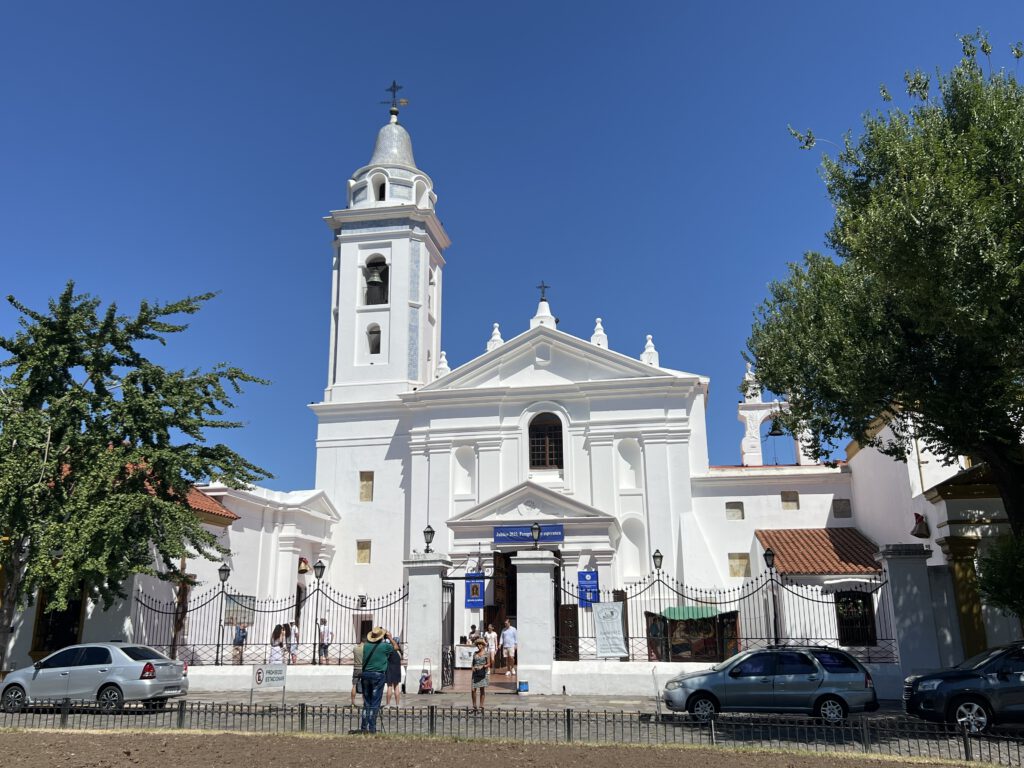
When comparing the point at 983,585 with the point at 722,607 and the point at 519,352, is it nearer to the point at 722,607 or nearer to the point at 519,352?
the point at 722,607

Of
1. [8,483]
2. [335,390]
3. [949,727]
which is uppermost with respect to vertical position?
[335,390]

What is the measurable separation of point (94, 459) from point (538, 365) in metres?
16.9

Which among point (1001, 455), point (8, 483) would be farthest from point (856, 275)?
point (8, 483)

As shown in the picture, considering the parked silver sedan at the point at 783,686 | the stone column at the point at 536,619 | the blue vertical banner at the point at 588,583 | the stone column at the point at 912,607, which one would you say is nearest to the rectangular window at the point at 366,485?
the blue vertical banner at the point at 588,583

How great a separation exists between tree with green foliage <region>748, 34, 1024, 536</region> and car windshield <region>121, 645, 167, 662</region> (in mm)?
13730

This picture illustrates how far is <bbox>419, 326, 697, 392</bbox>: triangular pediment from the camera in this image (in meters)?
31.3

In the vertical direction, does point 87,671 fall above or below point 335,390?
below

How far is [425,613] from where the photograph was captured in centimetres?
1828

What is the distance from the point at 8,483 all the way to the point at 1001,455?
19304mm

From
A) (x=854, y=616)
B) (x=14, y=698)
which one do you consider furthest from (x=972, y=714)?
(x=14, y=698)

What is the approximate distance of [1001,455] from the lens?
16078 millimetres

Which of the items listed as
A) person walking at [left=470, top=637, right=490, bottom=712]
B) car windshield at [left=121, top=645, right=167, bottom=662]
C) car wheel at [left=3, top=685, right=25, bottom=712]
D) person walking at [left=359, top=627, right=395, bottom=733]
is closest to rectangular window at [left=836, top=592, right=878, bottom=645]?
person walking at [left=470, top=637, right=490, bottom=712]

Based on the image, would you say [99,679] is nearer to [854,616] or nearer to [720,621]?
[720,621]

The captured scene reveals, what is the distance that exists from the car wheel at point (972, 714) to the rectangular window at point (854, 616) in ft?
37.4
